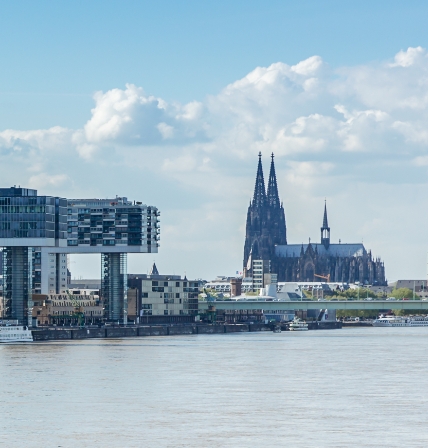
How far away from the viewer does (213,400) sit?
6806cm

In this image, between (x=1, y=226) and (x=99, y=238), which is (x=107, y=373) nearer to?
(x=1, y=226)

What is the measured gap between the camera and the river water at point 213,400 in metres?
54.6

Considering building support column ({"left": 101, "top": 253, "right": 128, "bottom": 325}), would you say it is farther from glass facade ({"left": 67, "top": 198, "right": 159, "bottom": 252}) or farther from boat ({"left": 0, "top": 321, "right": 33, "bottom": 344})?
boat ({"left": 0, "top": 321, "right": 33, "bottom": 344})

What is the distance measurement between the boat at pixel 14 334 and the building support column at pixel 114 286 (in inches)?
1610

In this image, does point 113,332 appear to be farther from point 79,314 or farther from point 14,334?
point 14,334

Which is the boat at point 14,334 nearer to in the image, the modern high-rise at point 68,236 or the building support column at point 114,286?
the modern high-rise at point 68,236

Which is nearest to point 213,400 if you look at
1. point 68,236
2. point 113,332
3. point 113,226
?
point 113,332

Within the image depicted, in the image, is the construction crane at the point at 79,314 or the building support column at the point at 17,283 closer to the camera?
the building support column at the point at 17,283

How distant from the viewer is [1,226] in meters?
159

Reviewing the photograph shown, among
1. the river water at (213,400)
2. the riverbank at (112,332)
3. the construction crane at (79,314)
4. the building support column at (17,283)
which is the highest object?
the building support column at (17,283)

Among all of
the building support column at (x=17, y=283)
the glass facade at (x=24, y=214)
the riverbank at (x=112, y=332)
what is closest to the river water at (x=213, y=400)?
the riverbank at (x=112, y=332)

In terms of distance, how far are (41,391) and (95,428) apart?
16.5 meters

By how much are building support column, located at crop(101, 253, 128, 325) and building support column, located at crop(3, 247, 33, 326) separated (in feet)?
77.3

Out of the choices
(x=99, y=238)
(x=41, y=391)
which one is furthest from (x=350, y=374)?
(x=99, y=238)
